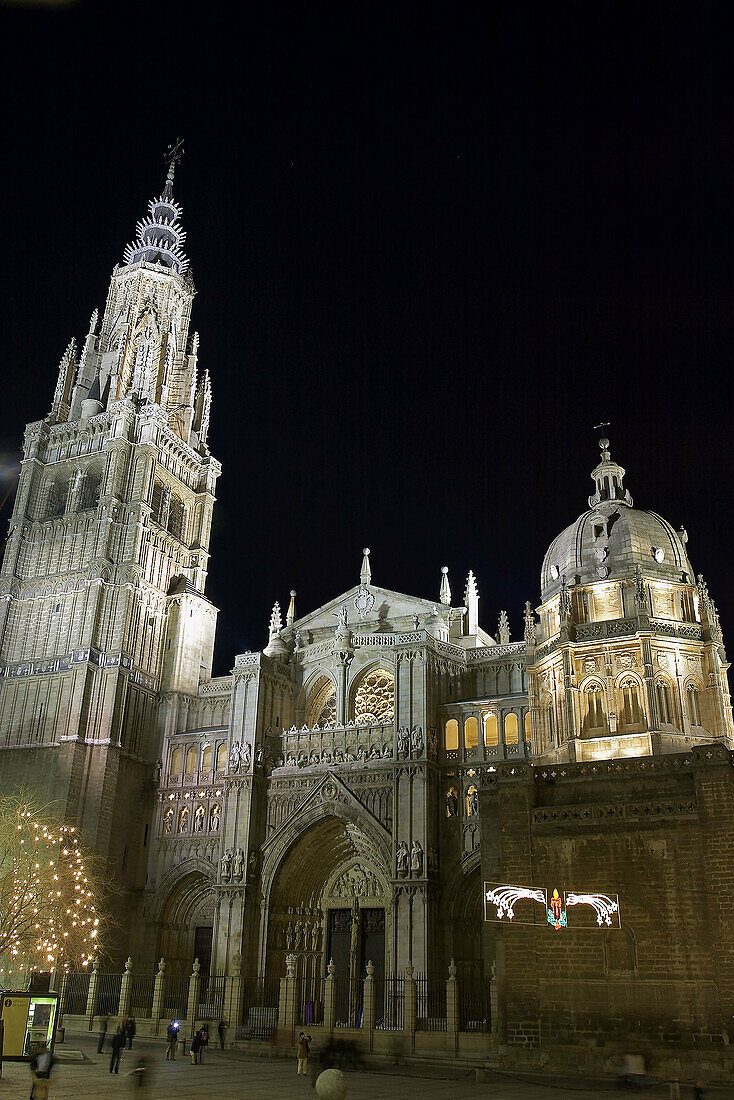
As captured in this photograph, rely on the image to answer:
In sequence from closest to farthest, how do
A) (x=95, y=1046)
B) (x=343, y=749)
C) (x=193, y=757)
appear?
(x=95, y=1046), (x=343, y=749), (x=193, y=757)

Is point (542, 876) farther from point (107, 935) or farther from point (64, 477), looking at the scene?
point (64, 477)

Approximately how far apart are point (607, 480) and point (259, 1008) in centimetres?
3149

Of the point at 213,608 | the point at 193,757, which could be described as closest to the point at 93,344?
the point at 213,608

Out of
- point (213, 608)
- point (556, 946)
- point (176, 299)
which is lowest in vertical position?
point (556, 946)

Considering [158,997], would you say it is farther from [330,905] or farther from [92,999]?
[330,905]

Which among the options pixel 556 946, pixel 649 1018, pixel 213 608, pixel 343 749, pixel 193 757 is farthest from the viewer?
pixel 213 608

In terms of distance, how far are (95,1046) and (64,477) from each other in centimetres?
3780

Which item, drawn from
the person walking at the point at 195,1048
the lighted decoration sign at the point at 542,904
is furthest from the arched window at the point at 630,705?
the person walking at the point at 195,1048

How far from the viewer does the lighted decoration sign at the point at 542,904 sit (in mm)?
24219

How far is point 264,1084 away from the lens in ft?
76.4

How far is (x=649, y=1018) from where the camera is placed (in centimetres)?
2306

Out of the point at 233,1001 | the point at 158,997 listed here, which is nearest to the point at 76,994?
the point at 158,997

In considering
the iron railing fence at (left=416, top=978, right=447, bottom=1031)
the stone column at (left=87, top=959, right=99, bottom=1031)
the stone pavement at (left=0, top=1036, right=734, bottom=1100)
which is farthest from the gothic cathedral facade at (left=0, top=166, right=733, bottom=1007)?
the stone pavement at (left=0, top=1036, right=734, bottom=1100)

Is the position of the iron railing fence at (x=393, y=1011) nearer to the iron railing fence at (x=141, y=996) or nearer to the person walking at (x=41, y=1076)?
the iron railing fence at (x=141, y=996)
